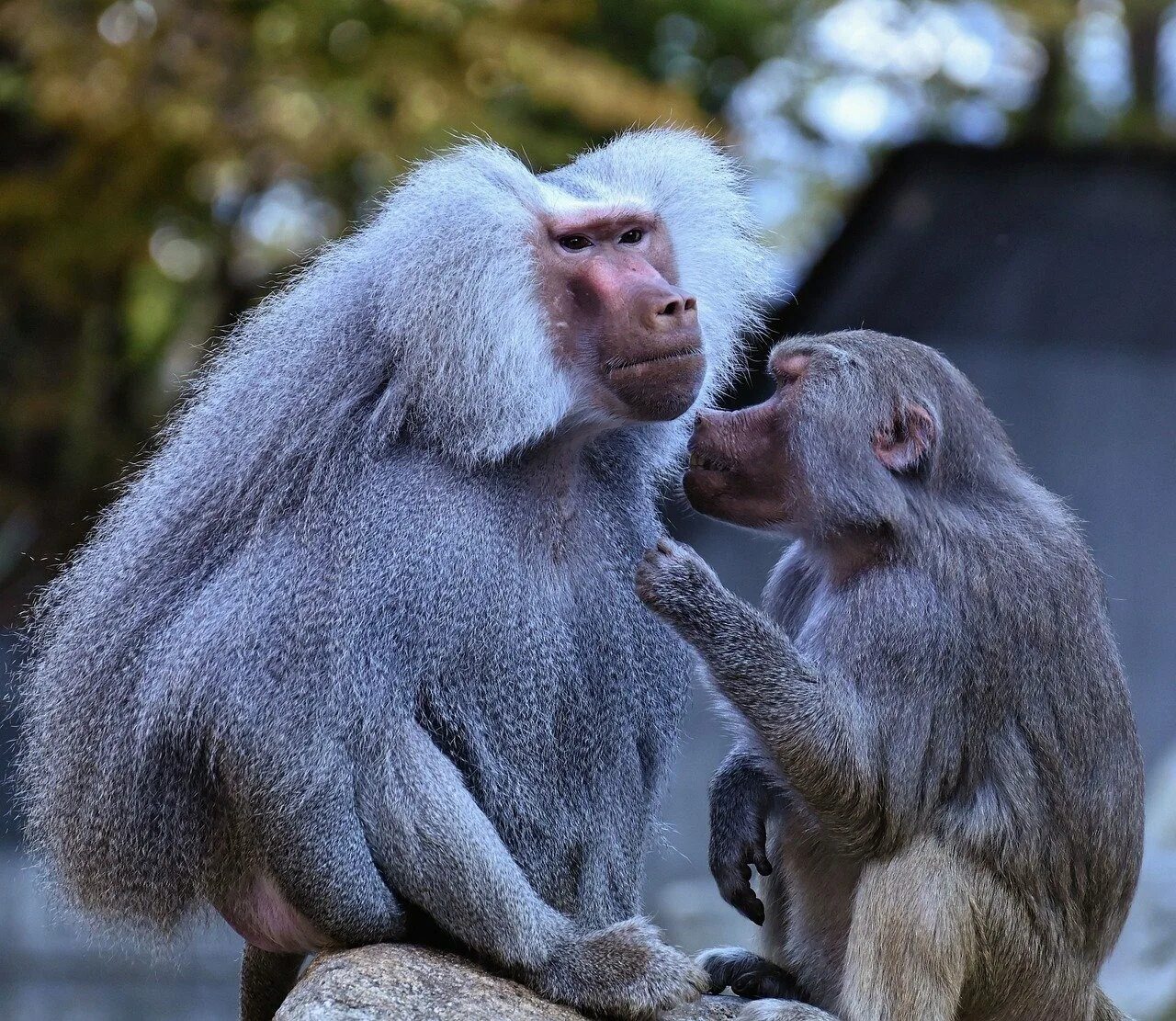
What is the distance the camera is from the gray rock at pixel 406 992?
3.28 m

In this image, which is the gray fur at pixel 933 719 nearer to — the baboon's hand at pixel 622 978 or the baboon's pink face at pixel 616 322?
the baboon's hand at pixel 622 978

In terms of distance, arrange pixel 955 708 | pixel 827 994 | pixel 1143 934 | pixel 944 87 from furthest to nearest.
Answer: pixel 944 87 → pixel 1143 934 → pixel 827 994 → pixel 955 708

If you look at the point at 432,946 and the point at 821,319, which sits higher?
the point at 432,946

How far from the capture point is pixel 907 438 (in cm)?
372

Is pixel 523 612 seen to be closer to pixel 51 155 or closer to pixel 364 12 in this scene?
pixel 364 12

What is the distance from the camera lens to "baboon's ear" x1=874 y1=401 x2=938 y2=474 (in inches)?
146

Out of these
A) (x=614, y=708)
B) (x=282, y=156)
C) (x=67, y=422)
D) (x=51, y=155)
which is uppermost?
(x=614, y=708)

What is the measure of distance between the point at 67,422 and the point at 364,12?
3624 mm

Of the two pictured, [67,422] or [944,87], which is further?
[944,87]

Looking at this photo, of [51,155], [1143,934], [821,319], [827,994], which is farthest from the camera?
[51,155]

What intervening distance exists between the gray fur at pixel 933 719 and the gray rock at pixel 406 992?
0.58m

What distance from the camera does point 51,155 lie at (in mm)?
10328

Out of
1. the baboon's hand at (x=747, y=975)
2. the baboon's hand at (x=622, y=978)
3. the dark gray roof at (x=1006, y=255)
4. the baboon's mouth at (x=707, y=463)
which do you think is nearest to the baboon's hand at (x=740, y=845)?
the baboon's hand at (x=747, y=975)

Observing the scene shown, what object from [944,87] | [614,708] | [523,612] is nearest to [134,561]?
[523,612]
